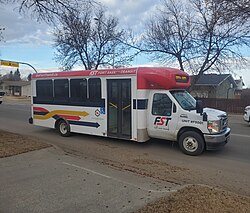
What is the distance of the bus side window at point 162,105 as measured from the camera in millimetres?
7812

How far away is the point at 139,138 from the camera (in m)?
8.12

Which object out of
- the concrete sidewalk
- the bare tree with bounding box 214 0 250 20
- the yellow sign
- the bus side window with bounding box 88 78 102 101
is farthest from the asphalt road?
the yellow sign

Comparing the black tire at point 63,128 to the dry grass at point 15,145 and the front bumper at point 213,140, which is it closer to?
the dry grass at point 15,145

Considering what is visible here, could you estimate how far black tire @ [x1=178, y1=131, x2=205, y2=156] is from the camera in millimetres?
7316

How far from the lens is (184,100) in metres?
8.01

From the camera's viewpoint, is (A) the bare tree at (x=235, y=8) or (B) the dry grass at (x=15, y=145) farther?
(A) the bare tree at (x=235, y=8)

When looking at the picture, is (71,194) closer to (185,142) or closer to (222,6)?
(185,142)

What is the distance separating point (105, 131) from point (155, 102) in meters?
2.10

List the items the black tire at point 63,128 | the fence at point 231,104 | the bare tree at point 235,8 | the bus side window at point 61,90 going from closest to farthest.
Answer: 1. the bus side window at point 61,90
2. the black tire at point 63,128
3. the bare tree at point 235,8
4. the fence at point 231,104

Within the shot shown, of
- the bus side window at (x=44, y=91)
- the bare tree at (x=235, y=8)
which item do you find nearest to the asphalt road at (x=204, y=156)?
the bus side window at (x=44, y=91)

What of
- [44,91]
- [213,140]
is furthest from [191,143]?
[44,91]

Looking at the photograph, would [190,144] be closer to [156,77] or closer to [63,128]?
[156,77]

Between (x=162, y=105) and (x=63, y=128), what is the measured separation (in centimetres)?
435

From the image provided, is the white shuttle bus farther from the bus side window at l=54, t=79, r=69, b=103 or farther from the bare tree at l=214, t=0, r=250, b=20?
the bare tree at l=214, t=0, r=250, b=20
